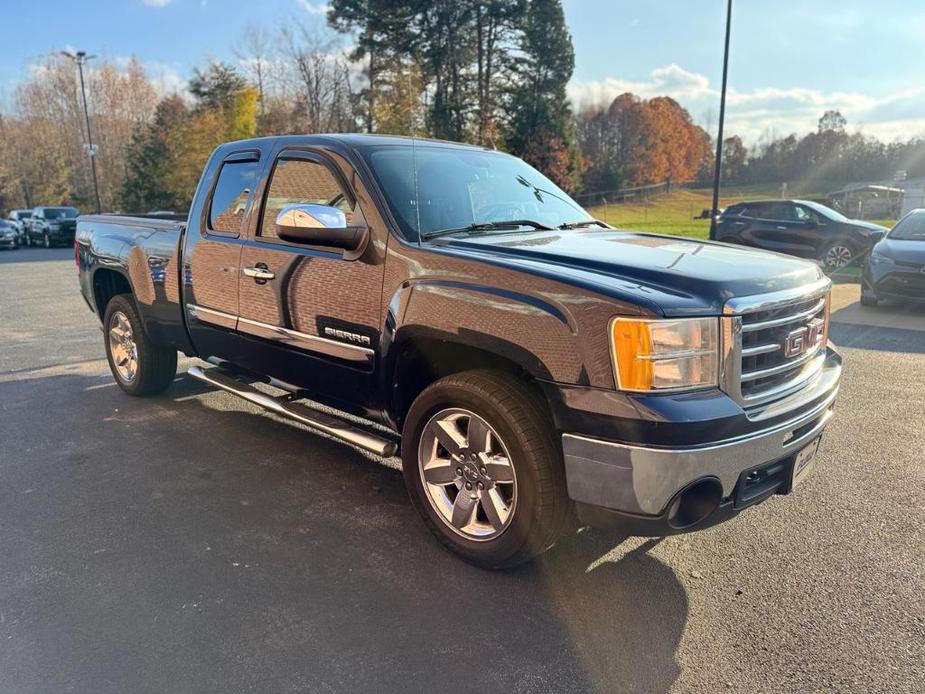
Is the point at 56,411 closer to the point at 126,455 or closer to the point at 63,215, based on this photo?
the point at 126,455

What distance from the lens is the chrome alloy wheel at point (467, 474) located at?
3.03 metres

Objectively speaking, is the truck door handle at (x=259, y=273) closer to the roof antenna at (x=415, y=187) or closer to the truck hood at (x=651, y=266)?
the roof antenna at (x=415, y=187)

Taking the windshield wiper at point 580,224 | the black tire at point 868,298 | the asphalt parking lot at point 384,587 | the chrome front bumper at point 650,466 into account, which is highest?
→ the windshield wiper at point 580,224

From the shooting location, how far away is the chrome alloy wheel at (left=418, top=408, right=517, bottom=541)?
3029 mm

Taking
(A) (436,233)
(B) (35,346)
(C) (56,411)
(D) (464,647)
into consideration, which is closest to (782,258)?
(A) (436,233)

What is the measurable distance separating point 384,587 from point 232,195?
2800mm

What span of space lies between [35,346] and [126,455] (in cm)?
456

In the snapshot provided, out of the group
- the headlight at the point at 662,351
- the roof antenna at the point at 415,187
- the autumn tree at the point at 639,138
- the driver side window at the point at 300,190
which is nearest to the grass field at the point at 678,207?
the autumn tree at the point at 639,138

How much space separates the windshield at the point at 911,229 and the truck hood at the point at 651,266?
29.0 ft

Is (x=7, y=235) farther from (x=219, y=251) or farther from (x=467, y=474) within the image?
(x=467, y=474)

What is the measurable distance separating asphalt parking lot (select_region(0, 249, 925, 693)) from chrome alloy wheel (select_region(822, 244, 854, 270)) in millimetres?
11924

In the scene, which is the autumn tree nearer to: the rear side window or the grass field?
the grass field

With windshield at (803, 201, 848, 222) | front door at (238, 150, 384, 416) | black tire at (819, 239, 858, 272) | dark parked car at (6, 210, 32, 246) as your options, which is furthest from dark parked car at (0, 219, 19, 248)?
black tire at (819, 239, 858, 272)

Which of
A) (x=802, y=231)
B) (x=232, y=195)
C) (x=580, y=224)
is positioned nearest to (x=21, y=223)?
(x=802, y=231)
